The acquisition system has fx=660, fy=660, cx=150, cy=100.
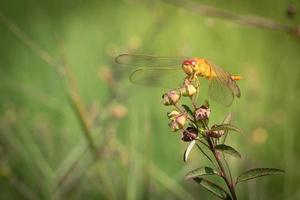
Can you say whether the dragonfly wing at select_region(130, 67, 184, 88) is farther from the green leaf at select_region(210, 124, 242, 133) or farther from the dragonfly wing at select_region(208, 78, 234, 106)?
the green leaf at select_region(210, 124, 242, 133)

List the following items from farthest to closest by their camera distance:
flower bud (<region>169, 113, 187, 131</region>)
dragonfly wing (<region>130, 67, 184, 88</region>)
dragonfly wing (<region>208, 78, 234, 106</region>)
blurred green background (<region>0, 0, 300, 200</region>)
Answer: dragonfly wing (<region>130, 67, 184, 88</region>) → blurred green background (<region>0, 0, 300, 200</region>) → dragonfly wing (<region>208, 78, 234, 106</region>) → flower bud (<region>169, 113, 187, 131</region>)

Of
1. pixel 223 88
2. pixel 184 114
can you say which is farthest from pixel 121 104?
pixel 184 114

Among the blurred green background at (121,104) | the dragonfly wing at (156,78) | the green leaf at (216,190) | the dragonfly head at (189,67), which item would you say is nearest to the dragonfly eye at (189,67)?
the dragonfly head at (189,67)

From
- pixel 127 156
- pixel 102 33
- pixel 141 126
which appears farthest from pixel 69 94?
pixel 102 33

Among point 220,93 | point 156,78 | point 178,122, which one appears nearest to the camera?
point 178,122

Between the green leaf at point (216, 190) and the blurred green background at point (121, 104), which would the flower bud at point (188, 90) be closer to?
the green leaf at point (216, 190)

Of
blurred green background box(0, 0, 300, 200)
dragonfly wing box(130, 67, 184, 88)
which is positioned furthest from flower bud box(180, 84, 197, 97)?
dragonfly wing box(130, 67, 184, 88)

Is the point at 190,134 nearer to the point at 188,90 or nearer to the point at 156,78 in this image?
the point at 188,90
